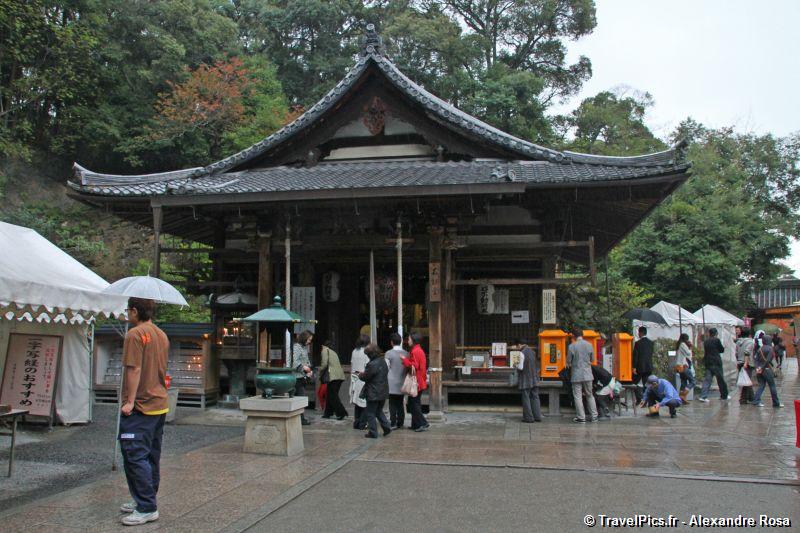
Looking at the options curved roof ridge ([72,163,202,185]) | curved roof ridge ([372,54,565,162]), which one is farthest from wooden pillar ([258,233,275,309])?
curved roof ridge ([372,54,565,162])

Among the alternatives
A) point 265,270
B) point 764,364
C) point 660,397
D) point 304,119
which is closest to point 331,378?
point 265,270

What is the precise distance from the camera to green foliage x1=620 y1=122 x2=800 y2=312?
27.8m

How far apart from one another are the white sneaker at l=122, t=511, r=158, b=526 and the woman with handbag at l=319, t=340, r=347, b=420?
237 inches

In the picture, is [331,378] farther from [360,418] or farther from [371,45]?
[371,45]

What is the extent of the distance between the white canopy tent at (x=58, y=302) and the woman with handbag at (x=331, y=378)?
3.70 m

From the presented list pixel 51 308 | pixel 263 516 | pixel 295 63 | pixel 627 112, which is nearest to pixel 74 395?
pixel 51 308

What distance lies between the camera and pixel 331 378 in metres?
11.1

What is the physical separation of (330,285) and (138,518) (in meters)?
8.85

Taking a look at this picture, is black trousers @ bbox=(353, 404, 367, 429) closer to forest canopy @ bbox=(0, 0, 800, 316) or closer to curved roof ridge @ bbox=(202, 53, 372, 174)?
curved roof ridge @ bbox=(202, 53, 372, 174)

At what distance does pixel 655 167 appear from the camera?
11.1 m

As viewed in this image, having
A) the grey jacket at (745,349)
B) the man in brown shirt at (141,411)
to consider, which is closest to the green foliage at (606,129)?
the grey jacket at (745,349)

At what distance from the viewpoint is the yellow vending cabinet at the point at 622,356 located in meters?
12.4

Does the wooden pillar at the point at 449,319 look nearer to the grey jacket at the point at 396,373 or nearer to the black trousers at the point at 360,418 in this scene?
the black trousers at the point at 360,418

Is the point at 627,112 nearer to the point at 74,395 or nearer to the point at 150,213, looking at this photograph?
the point at 150,213
